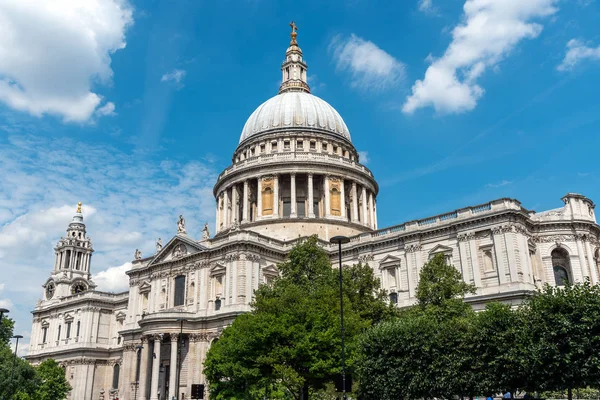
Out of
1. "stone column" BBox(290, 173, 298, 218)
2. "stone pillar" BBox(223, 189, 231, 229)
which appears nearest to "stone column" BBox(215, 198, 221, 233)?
"stone pillar" BBox(223, 189, 231, 229)

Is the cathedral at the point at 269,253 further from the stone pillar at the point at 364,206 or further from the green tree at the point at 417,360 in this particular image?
the green tree at the point at 417,360

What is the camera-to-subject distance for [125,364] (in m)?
63.9

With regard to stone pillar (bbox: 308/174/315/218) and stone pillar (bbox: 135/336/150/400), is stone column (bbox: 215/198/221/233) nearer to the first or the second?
stone pillar (bbox: 308/174/315/218)

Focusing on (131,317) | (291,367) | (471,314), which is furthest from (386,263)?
(131,317)

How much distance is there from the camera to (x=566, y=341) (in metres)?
27.3

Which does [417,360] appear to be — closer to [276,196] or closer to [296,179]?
[276,196]

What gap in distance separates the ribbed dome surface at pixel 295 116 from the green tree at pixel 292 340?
4146cm

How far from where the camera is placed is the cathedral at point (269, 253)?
51.1 m

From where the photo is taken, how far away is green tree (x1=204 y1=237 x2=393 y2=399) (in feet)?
115

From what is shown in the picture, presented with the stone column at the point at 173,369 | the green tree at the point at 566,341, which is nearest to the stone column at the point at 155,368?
the stone column at the point at 173,369

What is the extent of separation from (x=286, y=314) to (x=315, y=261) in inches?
440

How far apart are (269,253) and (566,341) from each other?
3624 cm

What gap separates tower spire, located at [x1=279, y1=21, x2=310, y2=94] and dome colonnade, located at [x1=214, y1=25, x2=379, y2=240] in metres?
Result: 5.14

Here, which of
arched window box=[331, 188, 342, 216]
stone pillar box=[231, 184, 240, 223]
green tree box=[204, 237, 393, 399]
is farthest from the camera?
stone pillar box=[231, 184, 240, 223]
